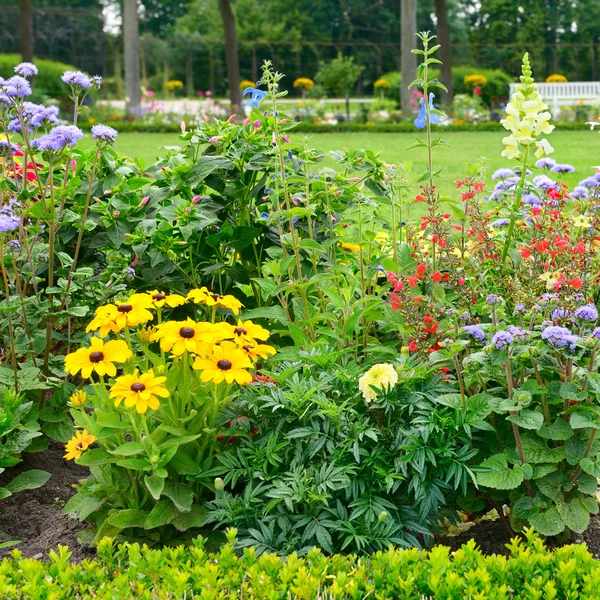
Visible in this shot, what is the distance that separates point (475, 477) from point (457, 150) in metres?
10.4

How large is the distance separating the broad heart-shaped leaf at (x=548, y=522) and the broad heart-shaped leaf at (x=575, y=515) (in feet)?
0.06

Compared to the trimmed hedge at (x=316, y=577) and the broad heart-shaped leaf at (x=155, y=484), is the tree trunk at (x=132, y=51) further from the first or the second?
the trimmed hedge at (x=316, y=577)

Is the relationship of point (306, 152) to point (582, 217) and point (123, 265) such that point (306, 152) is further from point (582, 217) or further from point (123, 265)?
point (582, 217)

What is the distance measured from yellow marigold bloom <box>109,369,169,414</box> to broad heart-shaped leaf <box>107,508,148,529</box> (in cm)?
35

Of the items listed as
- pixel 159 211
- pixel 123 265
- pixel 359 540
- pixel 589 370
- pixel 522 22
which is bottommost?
pixel 359 540

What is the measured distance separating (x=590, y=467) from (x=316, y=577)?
890 millimetres

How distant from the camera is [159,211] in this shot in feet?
10.3

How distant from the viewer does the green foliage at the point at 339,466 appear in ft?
7.45

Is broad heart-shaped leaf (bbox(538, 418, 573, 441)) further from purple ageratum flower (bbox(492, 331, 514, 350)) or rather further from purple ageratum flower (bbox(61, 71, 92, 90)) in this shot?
purple ageratum flower (bbox(61, 71, 92, 90))

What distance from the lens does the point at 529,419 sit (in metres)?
2.29

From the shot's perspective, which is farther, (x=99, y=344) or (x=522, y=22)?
(x=522, y=22)

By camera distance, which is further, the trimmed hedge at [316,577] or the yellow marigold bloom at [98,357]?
the yellow marigold bloom at [98,357]

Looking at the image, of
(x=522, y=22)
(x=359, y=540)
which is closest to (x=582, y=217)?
(x=359, y=540)

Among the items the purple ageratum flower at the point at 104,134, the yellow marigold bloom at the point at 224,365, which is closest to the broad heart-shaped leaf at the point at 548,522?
the yellow marigold bloom at the point at 224,365
